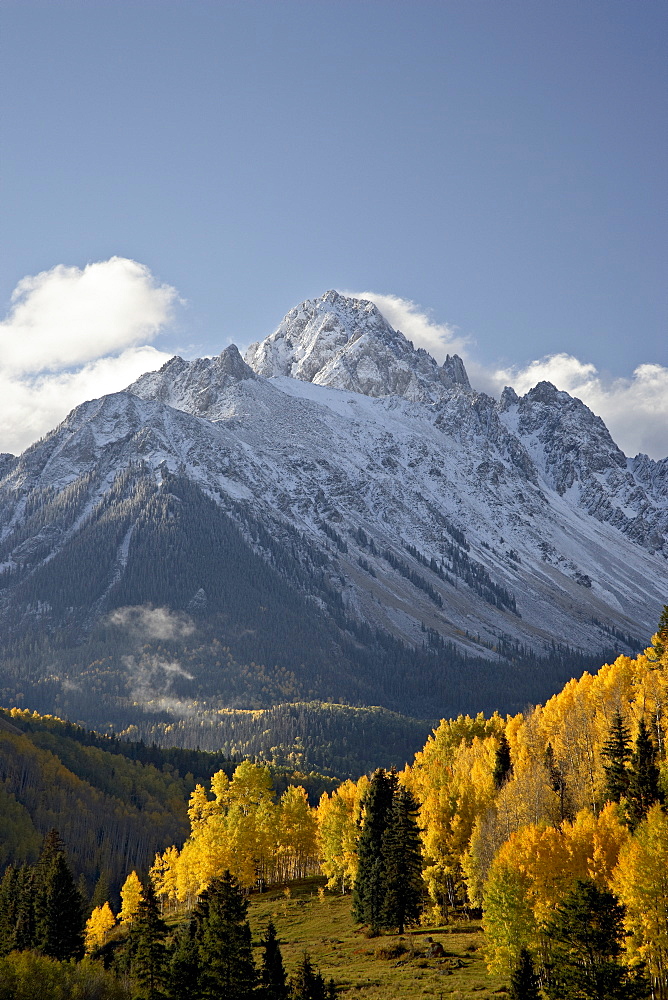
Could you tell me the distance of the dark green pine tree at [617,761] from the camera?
7406 centimetres

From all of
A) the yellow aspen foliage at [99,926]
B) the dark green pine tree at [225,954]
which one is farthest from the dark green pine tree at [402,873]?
the yellow aspen foliage at [99,926]

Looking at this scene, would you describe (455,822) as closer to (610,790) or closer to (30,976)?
(610,790)

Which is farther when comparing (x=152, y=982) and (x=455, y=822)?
(x=455, y=822)

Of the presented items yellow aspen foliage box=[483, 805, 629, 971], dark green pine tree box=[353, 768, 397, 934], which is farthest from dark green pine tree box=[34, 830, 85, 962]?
yellow aspen foliage box=[483, 805, 629, 971]

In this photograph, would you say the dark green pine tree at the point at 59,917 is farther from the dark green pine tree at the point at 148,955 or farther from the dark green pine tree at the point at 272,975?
the dark green pine tree at the point at 272,975

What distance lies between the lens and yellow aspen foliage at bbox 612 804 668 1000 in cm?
5412

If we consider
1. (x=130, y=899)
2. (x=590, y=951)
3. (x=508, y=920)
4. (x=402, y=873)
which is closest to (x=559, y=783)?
(x=402, y=873)

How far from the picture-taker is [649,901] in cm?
5469

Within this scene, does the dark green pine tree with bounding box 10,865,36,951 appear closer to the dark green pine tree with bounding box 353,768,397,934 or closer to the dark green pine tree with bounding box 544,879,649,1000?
the dark green pine tree with bounding box 353,768,397,934

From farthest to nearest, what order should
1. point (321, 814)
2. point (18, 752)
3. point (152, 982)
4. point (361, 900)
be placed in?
1. point (18, 752)
2. point (321, 814)
3. point (361, 900)
4. point (152, 982)

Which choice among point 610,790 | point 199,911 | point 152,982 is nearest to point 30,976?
point 152,982

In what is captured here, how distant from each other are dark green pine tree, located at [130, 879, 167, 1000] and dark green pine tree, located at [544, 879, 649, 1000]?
2752cm

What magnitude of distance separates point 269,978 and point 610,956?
22.4 m

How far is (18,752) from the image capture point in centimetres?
19800
